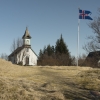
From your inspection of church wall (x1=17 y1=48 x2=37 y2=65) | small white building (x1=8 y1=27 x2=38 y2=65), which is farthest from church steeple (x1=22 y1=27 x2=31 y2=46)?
church wall (x1=17 y1=48 x2=37 y2=65)

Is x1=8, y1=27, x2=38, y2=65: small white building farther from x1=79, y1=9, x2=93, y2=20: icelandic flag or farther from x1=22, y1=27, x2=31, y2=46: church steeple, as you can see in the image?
x1=79, y1=9, x2=93, y2=20: icelandic flag

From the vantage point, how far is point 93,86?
11250 mm

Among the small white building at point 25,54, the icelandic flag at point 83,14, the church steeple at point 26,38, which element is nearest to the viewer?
the icelandic flag at point 83,14

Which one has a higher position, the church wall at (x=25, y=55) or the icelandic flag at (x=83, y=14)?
the icelandic flag at (x=83, y=14)

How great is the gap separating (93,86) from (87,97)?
249 centimetres

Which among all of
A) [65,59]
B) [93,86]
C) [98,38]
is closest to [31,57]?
[65,59]

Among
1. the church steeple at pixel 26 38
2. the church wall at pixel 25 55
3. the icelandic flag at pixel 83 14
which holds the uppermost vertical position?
the church steeple at pixel 26 38

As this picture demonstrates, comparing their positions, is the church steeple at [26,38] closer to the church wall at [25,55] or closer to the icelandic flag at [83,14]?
the church wall at [25,55]

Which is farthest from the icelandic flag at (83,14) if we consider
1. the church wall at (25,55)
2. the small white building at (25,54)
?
the church wall at (25,55)

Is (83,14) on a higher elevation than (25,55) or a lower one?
higher

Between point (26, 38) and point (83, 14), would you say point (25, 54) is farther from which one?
point (83, 14)

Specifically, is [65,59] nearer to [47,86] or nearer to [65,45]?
[65,45]

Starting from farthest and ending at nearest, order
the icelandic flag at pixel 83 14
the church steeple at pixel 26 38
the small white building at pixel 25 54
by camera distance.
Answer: the church steeple at pixel 26 38 → the small white building at pixel 25 54 → the icelandic flag at pixel 83 14

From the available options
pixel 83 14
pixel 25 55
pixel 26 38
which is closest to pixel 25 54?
pixel 25 55
